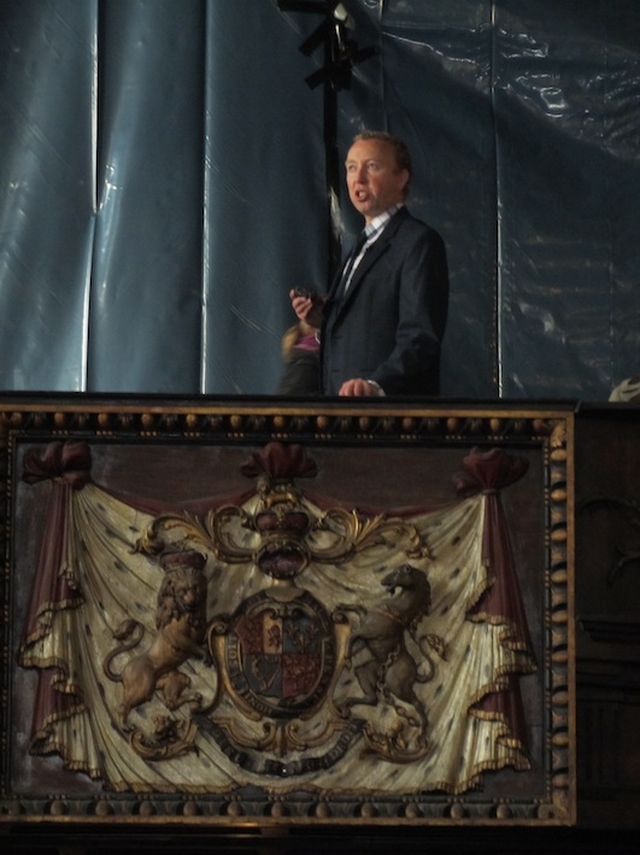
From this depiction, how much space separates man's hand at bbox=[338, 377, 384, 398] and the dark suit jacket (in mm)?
97

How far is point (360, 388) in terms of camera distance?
27.8 ft

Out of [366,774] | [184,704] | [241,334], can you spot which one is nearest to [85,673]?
[184,704]

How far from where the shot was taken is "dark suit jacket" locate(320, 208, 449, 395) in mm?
8648

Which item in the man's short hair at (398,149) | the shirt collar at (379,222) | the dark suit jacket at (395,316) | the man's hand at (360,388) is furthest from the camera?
the man's short hair at (398,149)

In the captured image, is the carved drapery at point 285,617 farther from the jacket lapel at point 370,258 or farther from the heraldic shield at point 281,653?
the jacket lapel at point 370,258

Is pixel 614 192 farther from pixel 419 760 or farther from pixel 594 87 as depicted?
pixel 419 760

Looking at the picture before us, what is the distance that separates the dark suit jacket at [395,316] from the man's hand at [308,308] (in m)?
0.16

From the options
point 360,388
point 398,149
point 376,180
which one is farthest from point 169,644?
point 398,149

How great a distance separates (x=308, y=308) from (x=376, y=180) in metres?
0.49

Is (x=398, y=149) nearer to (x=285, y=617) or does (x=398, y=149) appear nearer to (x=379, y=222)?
(x=379, y=222)

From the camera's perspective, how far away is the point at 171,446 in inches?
325

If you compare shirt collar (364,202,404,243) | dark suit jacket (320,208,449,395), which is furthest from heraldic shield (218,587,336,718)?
shirt collar (364,202,404,243)

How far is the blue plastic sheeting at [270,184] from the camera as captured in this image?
33.0 feet

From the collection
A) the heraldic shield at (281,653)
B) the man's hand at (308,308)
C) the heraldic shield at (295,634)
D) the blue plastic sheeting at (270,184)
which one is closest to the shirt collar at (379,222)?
the man's hand at (308,308)
